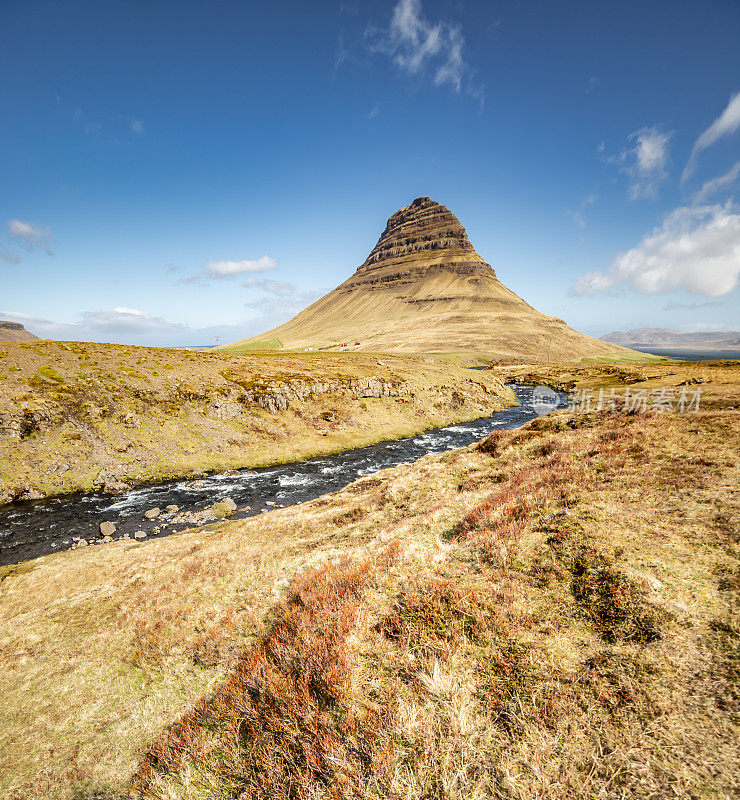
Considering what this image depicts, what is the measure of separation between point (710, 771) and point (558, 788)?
1720 millimetres

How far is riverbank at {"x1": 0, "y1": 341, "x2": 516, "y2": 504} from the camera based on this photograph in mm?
28250

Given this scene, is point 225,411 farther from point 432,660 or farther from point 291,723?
point 432,660

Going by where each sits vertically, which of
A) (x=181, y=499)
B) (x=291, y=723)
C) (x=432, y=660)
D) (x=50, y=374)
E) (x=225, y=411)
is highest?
(x=50, y=374)

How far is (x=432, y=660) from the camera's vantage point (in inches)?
222

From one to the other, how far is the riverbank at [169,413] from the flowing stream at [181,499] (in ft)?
5.60

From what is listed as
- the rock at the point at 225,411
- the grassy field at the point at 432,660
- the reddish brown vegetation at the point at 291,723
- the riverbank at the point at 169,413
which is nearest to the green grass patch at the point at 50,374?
the riverbank at the point at 169,413

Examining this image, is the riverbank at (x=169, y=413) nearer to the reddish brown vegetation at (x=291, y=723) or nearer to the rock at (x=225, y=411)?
the rock at (x=225, y=411)

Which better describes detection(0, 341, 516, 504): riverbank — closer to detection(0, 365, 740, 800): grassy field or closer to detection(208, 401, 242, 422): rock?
detection(208, 401, 242, 422): rock

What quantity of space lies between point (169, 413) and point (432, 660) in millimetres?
39414

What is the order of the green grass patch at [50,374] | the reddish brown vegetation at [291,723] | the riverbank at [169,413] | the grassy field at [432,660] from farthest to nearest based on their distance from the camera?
1. the green grass patch at [50,374]
2. the riverbank at [169,413]
3. the reddish brown vegetation at [291,723]
4. the grassy field at [432,660]

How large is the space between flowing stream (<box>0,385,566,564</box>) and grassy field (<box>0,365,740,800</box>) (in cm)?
904

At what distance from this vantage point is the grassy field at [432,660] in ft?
14.2

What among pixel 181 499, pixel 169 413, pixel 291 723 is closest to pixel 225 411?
pixel 169 413

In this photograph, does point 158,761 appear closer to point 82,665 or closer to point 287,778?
point 287,778
